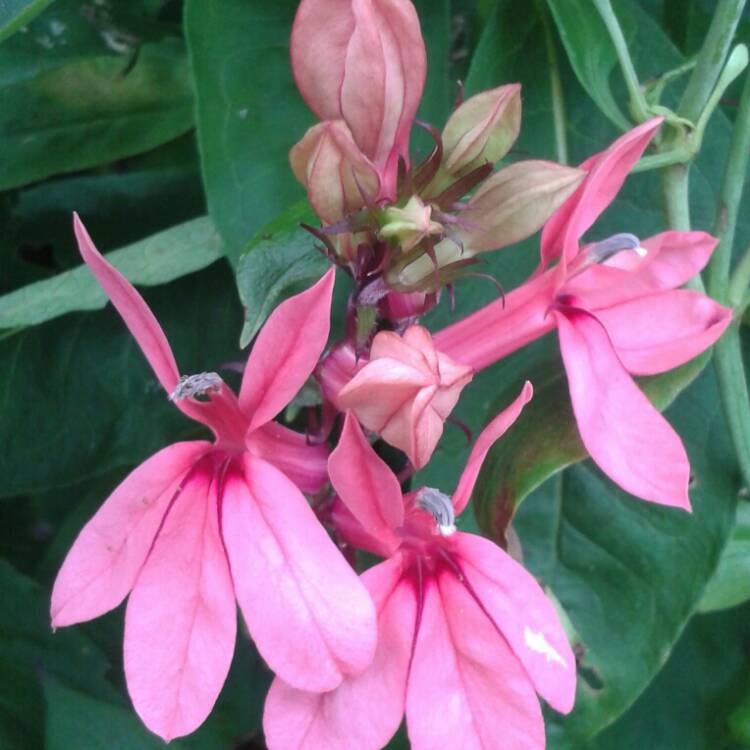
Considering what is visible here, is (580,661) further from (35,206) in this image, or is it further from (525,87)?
(35,206)

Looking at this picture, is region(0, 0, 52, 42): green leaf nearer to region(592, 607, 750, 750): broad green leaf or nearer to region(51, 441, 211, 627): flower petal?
region(51, 441, 211, 627): flower petal

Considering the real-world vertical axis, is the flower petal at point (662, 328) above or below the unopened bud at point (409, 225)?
below

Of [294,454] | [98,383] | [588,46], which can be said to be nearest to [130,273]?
[98,383]

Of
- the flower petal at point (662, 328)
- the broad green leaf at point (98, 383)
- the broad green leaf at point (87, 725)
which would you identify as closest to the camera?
the flower petal at point (662, 328)

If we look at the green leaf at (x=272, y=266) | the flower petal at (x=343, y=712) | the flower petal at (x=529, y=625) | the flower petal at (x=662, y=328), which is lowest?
the flower petal at (x=343, y=712)

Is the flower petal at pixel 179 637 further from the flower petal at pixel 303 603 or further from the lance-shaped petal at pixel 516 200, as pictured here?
the lance-shaped petal at pixel 516 200

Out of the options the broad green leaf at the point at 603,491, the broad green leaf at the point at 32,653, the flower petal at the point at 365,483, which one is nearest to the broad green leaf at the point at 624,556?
the broad green leaf at the point at 603,491

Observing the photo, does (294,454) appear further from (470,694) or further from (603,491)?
(603,491)

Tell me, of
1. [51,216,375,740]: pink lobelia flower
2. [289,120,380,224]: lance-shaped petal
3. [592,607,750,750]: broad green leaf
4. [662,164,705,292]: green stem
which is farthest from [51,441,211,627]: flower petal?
[592,607,750,750]: broad green leaf
